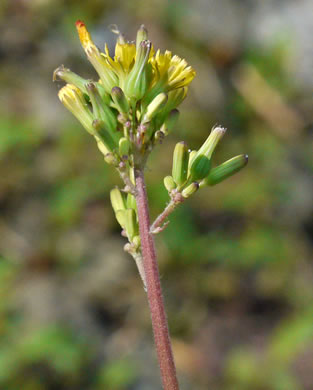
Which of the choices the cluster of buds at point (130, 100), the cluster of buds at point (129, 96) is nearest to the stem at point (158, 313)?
the cluster of buds at point (130, 100)

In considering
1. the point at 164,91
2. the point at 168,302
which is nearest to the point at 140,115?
the point at 164,91

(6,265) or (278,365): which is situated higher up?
(6,265)

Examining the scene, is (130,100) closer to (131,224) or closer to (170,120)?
(170,120)

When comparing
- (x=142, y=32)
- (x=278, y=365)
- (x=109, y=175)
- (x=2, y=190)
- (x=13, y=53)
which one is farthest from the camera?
(x=13, y=53)

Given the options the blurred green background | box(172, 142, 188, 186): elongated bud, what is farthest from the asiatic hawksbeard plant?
the blurred green background

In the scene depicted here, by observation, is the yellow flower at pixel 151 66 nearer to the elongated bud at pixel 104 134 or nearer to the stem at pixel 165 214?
the elongated bud at pixel 104 134

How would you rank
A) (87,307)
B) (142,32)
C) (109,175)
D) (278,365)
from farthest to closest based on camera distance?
(109,175), (87,307), (278,365), (142,32)

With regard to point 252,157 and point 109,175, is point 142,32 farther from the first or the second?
point 252,157

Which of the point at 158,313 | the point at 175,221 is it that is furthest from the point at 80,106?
the point at 175,221
